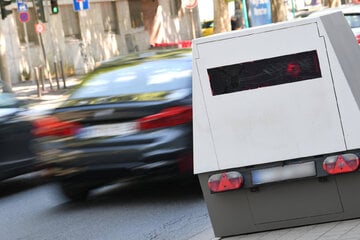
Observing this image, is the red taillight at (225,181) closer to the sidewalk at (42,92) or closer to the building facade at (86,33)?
the sidewalk at (42,92)

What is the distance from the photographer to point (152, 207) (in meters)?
9.64

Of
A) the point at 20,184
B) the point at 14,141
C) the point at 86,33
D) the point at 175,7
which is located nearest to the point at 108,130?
the point at 14,141

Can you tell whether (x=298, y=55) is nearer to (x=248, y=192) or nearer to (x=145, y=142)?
(x=248, y=192)

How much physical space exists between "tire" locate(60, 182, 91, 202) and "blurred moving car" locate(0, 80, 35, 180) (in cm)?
111

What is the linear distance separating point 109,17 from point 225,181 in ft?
133

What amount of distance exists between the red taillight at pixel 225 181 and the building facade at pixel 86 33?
23.7m

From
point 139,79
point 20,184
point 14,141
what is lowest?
point 20,184

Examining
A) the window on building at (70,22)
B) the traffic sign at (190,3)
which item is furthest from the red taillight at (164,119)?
the window on building at (70,22)

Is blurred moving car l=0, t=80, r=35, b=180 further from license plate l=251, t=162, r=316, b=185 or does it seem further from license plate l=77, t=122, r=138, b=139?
license plate l=251, t=162, r=316, b=185

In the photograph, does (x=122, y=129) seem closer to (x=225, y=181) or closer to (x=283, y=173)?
(x=225, y=181)

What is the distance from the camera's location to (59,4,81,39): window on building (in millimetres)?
41938

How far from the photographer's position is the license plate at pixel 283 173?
666cm

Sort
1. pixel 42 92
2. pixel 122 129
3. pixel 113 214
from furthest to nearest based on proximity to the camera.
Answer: pixel 42 92 → pixel 113 214 → pixel 122 129

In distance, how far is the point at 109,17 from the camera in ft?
153
